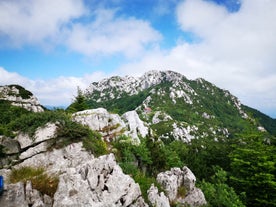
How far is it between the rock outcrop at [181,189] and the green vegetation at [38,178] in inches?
441

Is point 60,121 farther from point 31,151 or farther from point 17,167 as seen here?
point 17,167

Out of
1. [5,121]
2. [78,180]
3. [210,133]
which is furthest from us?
[210,133]

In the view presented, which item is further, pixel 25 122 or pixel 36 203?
pixel 25 122

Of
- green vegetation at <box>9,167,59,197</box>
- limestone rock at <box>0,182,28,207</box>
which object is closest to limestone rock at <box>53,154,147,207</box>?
green vegetation at <box>9,167,59,197</box>

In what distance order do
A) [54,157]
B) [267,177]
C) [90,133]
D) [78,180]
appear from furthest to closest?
[267,177] < [90,133] < [54,157] < [78,180]

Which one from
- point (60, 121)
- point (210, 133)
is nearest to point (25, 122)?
point (60, 121)

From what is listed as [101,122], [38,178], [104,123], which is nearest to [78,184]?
[38,178]

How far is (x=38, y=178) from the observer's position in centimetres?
1527

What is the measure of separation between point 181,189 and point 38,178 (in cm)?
1476

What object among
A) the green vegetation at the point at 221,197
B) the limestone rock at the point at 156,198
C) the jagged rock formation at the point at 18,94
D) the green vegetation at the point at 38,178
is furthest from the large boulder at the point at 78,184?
the jagged rock formation at the point at 18,94

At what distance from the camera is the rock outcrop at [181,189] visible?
22.3 m

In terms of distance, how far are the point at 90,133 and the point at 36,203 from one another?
8.62 m

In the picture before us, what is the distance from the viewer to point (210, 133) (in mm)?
190875

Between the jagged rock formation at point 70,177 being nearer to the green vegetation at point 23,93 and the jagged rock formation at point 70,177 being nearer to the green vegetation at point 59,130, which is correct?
the green vegetation at point 59,130
